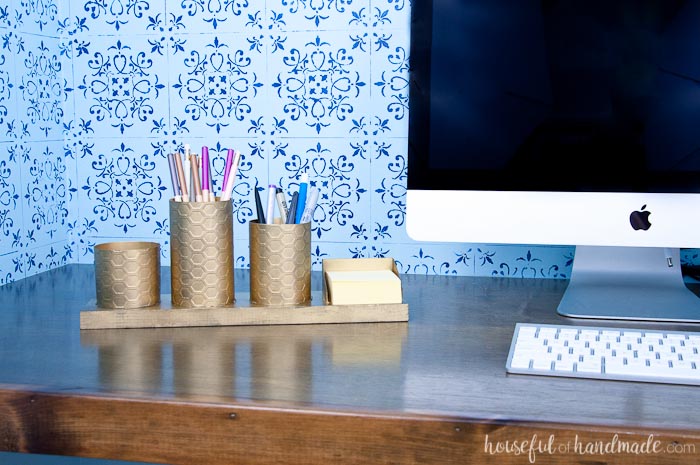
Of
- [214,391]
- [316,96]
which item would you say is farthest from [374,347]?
[316,96]

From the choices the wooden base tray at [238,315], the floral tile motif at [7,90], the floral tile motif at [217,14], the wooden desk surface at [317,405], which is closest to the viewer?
the wooden desk surface at [317,405]

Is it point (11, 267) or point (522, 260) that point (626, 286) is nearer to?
point (522, 260)

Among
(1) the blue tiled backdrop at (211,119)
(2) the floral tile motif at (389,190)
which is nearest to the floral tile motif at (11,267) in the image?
(1) the blue tiled backdrop at (211,119)

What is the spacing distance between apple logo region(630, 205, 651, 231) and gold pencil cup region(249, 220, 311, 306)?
1.42ft

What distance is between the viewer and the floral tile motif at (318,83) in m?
1.35

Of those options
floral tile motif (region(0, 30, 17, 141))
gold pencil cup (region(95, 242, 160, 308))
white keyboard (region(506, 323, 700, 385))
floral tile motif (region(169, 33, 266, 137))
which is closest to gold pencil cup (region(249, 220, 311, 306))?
gold pencil cup (region(95, 242, 160, 308))

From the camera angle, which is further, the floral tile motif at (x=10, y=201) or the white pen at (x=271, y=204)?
the floral tile motif at (x=10, y=201)

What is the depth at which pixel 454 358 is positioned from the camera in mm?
858

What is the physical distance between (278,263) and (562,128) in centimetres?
42

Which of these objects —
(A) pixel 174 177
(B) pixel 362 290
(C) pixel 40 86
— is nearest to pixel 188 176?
(A) pixel 174 177

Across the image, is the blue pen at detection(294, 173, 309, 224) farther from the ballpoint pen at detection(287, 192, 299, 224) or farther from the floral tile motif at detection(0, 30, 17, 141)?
the floral tile motif at detection(0, 30, 17, 141)

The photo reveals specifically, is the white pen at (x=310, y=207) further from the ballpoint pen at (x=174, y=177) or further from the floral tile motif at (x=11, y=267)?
the floral tile motif at (x=11, y=267)

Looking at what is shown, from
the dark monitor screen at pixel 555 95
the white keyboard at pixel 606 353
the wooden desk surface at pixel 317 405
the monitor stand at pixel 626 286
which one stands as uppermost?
the dark monitor screen at pixel 555 95

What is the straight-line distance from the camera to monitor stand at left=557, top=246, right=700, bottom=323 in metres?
1.03
